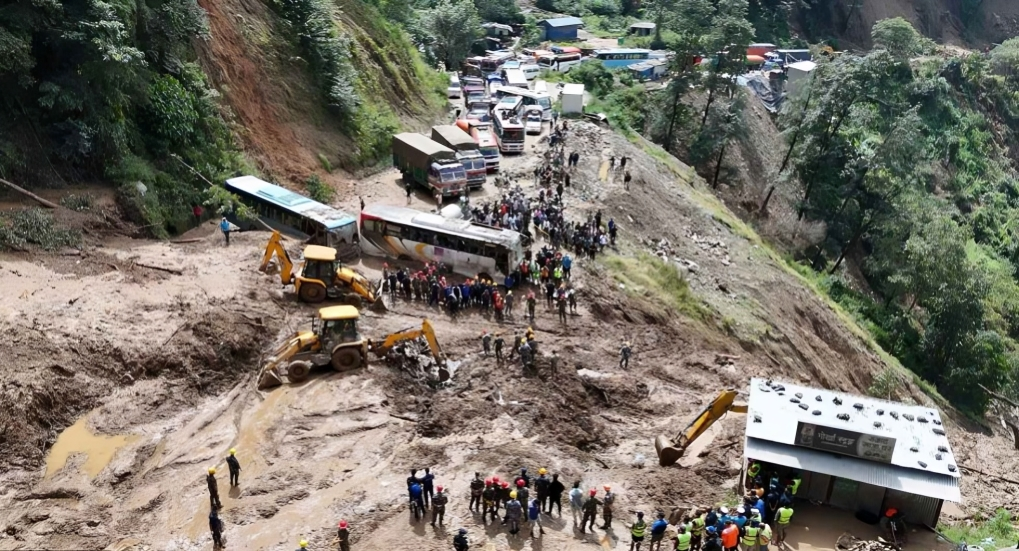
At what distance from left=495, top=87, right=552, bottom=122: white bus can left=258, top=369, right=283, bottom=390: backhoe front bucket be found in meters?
34.9

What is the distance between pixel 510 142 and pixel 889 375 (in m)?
24.6

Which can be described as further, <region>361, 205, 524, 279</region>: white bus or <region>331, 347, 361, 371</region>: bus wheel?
<region>361, 205, 524, 279</region>: white bus

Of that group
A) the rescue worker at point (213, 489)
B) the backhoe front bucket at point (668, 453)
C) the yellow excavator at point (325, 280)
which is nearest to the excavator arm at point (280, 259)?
the yellow excavator at point (325, 280)

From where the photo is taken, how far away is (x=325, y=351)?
2322 centimetres

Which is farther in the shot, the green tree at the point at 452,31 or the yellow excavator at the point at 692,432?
the green tree at the point at 452,31

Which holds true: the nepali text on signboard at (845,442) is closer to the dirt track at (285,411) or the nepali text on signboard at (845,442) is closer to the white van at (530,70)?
the dirt track at (285,411)

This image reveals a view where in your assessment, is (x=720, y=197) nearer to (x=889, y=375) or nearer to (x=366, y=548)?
(x=889, y=375)

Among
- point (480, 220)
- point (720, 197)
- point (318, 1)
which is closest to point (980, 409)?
point (720, 197)

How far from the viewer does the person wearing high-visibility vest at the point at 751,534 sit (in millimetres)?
15867

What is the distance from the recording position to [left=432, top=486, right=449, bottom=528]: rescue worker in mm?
17031

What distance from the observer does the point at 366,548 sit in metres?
16.7

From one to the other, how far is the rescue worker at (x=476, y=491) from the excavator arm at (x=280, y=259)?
42.6 feet

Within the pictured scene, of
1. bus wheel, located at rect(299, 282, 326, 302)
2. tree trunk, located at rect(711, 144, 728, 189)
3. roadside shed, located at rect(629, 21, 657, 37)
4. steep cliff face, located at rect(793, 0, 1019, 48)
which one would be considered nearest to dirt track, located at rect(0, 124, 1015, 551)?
bus wheel, located at rect(299, 282, 326, 302)

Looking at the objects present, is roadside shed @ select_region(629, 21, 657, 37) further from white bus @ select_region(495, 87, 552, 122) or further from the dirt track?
the dirt track
